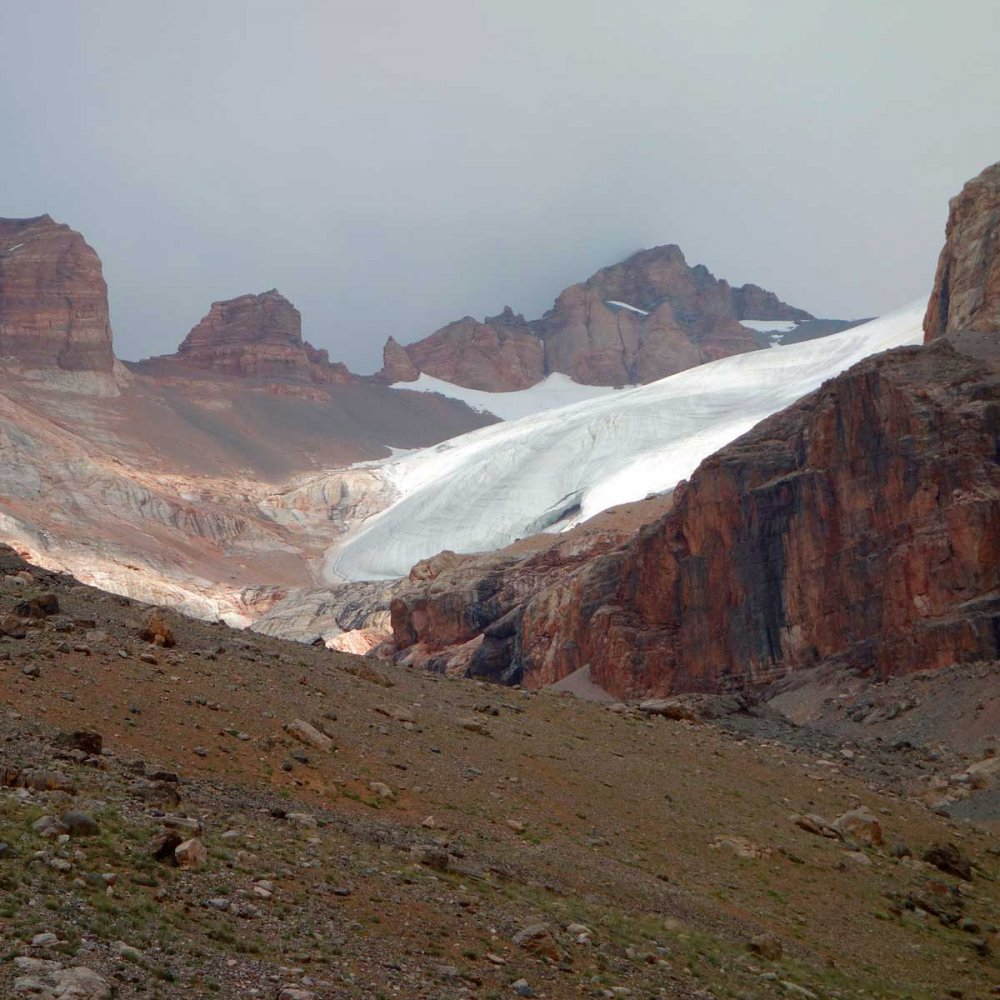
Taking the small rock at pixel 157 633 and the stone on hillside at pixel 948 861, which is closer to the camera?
the small rock at pixel 157 633

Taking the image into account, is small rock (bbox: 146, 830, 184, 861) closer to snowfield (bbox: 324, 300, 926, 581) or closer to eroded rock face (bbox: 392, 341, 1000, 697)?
eroded rock face (bbox: 392, 341, 1000, 697)

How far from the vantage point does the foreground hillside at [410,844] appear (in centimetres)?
1095

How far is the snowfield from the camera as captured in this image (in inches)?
6043

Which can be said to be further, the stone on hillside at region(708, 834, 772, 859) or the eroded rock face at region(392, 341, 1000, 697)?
the eroded rock face at region(392, 341, 1000, 697)

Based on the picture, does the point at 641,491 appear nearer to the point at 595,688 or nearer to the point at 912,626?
the point at 595,688

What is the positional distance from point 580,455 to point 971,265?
10640 cm

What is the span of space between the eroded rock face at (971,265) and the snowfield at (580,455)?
7381 centimetres

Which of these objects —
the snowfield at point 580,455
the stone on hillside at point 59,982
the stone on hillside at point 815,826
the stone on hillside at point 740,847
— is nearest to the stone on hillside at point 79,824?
the stone on hillside at point 59,982

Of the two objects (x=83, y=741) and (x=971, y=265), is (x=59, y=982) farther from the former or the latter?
(x=971, y=265)

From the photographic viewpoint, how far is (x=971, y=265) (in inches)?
2517

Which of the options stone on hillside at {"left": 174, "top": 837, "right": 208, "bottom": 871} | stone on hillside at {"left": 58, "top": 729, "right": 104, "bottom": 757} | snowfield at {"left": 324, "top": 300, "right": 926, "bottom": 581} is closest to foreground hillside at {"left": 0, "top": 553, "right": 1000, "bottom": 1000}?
stone on hillside at {"left": 174, "top": 837, "right": 208, "bottom": 871}

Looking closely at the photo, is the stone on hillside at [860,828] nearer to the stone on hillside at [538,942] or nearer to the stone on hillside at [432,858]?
the stone on hillside at [432,858]

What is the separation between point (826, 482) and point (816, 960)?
128 feet

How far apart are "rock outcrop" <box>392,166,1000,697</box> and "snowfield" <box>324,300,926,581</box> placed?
79.5 m
